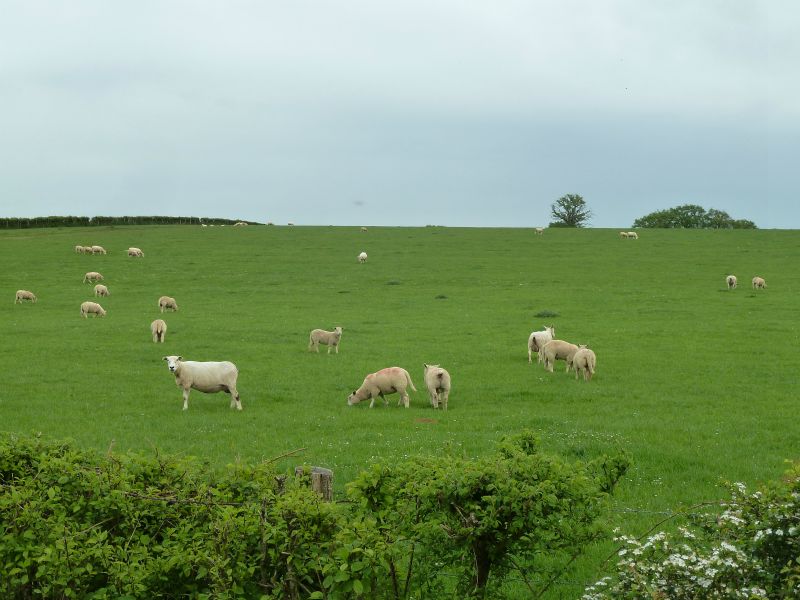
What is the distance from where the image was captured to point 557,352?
2588 centimetres

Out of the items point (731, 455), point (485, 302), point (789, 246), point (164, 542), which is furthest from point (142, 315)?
point (789, 246)

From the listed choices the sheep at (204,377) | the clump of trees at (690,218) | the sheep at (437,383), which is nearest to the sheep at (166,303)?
the sheep at (204,377)

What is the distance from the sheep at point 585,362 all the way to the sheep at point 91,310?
26172 mm

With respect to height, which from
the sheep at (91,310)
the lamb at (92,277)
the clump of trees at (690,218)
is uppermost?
the clump of trees at (690,218)

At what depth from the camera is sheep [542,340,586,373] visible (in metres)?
25.8

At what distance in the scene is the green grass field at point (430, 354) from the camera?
16031mm

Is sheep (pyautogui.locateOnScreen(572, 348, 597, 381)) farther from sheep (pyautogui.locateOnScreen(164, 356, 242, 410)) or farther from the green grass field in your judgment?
sheep (pyautogui.locateOnScreen(164, 356, 242, 410))

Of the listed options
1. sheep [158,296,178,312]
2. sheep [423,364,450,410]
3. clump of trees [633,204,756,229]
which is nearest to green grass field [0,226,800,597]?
sheep [423,364,450,410]

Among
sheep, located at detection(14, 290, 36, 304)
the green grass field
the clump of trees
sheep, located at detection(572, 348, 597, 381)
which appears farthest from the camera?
the clump of trees

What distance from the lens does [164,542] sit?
6777mm

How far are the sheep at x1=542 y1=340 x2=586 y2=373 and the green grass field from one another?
422 millimetres

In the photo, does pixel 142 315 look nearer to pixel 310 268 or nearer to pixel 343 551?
pixel 310 268

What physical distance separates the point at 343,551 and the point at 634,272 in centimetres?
5437

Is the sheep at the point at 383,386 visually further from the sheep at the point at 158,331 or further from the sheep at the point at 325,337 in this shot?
the sheep at the point at 158,331
